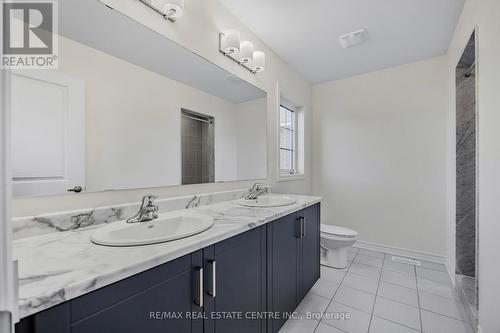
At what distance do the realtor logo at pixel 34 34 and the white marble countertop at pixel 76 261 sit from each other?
0.67 meters

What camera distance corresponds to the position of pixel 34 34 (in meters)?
0.84

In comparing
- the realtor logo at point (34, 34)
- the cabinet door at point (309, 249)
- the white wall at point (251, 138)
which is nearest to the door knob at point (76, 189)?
the realtor logo at point (34, 34)

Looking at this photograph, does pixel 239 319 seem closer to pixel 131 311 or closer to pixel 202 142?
pixel 131 311

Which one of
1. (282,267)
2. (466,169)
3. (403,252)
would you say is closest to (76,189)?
(282,267)

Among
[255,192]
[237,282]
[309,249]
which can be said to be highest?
[255,192]

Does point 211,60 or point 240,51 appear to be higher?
point 240,51

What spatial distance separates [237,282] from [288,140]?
202cm

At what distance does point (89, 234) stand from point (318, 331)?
4.92 feet

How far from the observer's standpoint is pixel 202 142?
1593 mm

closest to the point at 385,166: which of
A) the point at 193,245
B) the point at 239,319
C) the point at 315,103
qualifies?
the point at 315,103

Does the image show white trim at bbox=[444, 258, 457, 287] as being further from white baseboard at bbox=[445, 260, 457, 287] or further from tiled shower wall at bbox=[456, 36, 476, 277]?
tiled shower wall at bbox=[456, 36, 476, 277]

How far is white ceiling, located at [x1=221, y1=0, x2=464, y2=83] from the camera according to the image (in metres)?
1.73

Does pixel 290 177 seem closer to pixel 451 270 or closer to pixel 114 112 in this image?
pixel 451 270

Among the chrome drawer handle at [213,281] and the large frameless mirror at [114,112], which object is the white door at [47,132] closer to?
the large frameless mirror at [114,112]
